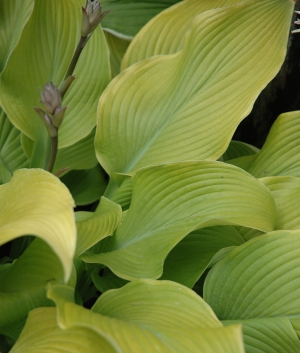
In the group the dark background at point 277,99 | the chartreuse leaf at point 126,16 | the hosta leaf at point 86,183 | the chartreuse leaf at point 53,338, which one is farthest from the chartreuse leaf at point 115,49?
the chartreuse leaf at point 53,338

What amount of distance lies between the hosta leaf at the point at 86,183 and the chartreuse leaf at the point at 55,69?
163 millimetres

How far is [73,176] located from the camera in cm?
124

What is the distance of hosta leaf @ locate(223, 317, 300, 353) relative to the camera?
2.52 ft

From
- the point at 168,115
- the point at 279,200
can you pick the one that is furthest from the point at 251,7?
the point at 279,200

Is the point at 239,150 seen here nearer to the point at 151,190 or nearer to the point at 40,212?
the point at 151,190

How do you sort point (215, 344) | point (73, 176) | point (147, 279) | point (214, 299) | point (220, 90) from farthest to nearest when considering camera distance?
point (73, 176)
point (220, 90)
point (214, 299)
point (147, 279)
point (215, 344)

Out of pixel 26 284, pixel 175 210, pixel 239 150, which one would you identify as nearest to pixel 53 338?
pixel 26 284

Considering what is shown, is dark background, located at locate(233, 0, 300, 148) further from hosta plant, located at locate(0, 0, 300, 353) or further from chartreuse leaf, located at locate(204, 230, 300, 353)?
chartreuse leaf, located at locate(204, 230, 300, 353)

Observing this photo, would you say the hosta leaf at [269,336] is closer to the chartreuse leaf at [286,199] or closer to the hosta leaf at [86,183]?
the chartreuse leaf at [286,199]

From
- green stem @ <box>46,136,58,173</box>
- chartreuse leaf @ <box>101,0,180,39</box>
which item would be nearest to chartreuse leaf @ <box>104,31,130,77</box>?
chartreuse leaf @ <box>101,0,180,39</box>

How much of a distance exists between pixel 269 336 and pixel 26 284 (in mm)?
384

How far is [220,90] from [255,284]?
38cm

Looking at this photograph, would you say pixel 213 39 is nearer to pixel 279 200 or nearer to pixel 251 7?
pixel 251 7

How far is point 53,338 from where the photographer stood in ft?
2.27
